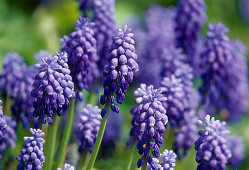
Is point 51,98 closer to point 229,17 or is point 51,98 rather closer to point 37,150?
point 37,150

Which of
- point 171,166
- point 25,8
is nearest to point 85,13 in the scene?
point 171,166

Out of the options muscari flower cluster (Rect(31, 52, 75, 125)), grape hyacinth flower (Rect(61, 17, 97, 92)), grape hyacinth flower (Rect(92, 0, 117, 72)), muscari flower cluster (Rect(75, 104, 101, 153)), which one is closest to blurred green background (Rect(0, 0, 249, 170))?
muscari flower cluster (Rect(75, 104, 101, 153))

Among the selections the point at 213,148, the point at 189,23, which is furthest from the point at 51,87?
the point at 189,23

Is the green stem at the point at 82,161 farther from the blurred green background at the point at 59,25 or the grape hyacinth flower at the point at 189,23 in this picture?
the grape hyacinth flower at the point at 189,23

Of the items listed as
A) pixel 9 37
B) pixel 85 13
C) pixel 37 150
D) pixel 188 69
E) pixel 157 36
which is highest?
pixel 157 36

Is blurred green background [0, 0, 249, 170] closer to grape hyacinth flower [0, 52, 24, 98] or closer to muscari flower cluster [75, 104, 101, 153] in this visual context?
muscari flower cluster [75, 104, 101, 153]

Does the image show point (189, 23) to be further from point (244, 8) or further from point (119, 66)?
point (244, 8)

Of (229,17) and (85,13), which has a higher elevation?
(229,17)
